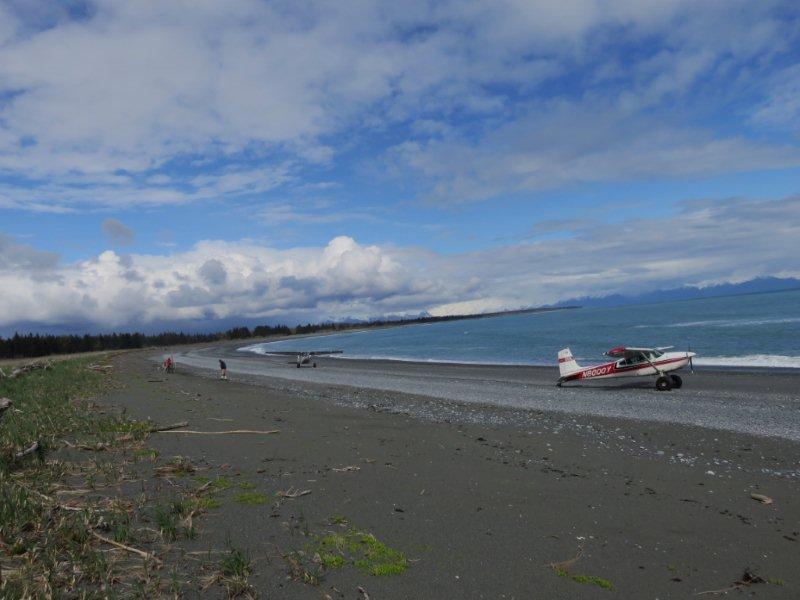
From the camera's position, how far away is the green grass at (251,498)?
696 centimetres

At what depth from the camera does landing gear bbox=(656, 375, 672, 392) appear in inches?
999

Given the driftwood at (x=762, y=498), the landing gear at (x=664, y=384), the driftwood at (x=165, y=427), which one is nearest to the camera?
the driftwood at (x=762, y=498)

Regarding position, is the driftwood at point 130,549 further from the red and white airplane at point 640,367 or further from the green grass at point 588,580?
the red and white airplane at point 640,367

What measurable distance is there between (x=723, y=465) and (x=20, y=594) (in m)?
12.1

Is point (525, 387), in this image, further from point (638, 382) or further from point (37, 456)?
point (37, 456)

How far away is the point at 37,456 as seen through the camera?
27.7ft

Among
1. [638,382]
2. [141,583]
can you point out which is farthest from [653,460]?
[638,382]

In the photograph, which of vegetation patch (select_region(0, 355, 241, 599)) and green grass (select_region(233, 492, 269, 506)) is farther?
green grass (select_region(233, 492, 269, 506))

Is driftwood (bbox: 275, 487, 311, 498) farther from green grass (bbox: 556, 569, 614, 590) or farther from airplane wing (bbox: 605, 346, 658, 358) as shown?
airplane wing (bbox: 605, 346, 658, 358)

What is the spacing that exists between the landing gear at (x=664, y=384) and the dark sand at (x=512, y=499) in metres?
8.74

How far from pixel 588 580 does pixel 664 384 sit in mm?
23093

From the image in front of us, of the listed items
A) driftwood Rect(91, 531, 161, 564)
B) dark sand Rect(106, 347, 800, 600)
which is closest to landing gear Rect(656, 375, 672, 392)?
dark sand Rect(106, 347, 800, 600)

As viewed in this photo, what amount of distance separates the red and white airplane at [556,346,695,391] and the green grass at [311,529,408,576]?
23.3 meters

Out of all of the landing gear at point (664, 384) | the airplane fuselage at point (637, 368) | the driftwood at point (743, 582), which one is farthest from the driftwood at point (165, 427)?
the landing gear at point (664, 384)
